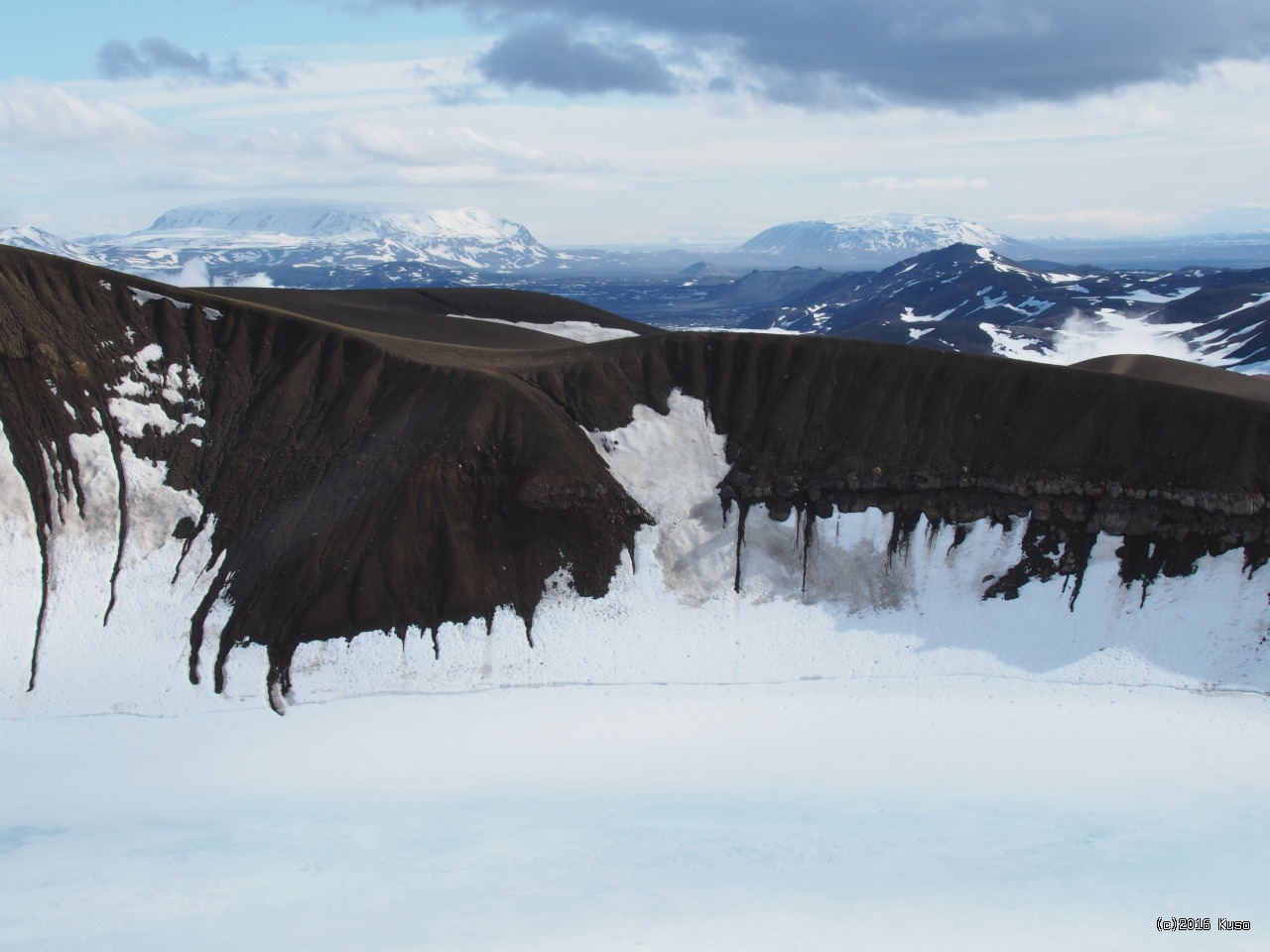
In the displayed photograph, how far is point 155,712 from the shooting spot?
124ft

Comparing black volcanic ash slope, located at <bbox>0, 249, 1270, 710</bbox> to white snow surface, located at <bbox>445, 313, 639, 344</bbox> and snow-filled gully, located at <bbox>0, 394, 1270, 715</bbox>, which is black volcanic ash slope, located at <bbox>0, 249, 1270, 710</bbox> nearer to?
snow-filled gully, located at <bbox>0, 394, 1270, 715</bbox>

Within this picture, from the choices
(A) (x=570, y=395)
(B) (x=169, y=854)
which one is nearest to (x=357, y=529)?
(A) (x=570, y=395)

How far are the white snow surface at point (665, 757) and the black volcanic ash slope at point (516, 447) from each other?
145cm

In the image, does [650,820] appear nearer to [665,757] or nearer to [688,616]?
[665,757]

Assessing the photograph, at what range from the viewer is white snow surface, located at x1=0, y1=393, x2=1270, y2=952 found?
2622 centimetres

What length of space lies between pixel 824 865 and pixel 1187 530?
2683 centimetres

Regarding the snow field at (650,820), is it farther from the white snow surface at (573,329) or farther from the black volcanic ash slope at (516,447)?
the white snow surface at (573,329)

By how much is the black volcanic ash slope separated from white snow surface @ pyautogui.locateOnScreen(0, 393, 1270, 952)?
4.75 feet

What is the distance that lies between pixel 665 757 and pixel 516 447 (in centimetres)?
1963

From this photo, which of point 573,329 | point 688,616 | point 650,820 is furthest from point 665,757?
point 573,329

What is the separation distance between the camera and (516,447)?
156ft

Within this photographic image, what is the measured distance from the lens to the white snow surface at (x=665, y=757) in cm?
2622

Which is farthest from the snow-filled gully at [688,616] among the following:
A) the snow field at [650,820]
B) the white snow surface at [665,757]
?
the snow field at [650,820]

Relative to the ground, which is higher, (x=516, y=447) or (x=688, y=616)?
(x=516, y=447)
